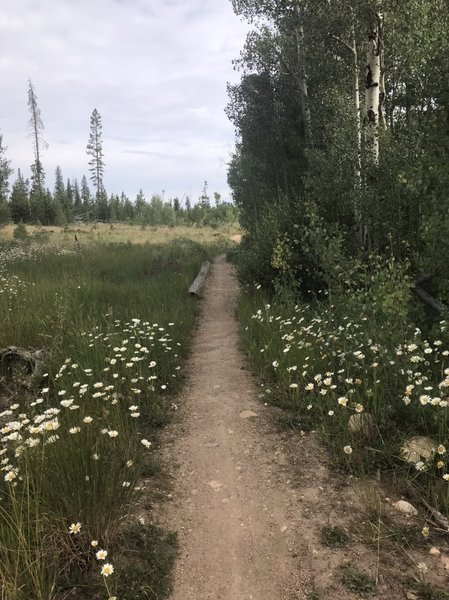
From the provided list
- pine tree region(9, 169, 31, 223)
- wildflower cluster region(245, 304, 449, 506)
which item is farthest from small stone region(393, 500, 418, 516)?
pine tree region(9, 169, 31, 223)

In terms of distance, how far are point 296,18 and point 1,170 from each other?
85.5ft

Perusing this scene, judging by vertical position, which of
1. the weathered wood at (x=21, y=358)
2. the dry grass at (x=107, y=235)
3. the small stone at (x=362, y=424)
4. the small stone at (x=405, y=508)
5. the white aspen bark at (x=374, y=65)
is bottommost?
the small stone at (x=405, y=508)

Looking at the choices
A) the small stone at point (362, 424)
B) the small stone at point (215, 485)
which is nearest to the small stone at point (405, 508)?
the small stone at point (362, 424)

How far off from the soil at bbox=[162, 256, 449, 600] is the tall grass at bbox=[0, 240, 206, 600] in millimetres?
490

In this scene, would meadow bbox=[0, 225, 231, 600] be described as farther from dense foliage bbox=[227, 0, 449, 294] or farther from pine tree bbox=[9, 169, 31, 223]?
pine tree bbox=[9, 169, 31, 223]

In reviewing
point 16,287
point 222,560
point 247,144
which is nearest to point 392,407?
point 222,560

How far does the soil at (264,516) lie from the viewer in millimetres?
2719

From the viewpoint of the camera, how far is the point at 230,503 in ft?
11.6

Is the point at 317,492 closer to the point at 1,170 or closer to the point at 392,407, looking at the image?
the point at 392,407

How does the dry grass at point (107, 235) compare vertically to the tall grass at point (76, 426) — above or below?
above

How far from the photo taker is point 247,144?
23.4 meters

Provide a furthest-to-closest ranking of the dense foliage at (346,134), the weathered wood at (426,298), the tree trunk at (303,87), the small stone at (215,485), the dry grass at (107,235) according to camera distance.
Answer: the dry grass at (107,235), the tree trunk at (303,87), the dense foliage at (346,134), the weathered wood at (426,298), the small stone at (215,485)

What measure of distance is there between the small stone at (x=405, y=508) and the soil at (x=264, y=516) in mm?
72

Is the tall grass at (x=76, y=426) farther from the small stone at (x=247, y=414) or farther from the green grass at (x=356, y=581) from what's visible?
the green grass at (x=356, y=581)
